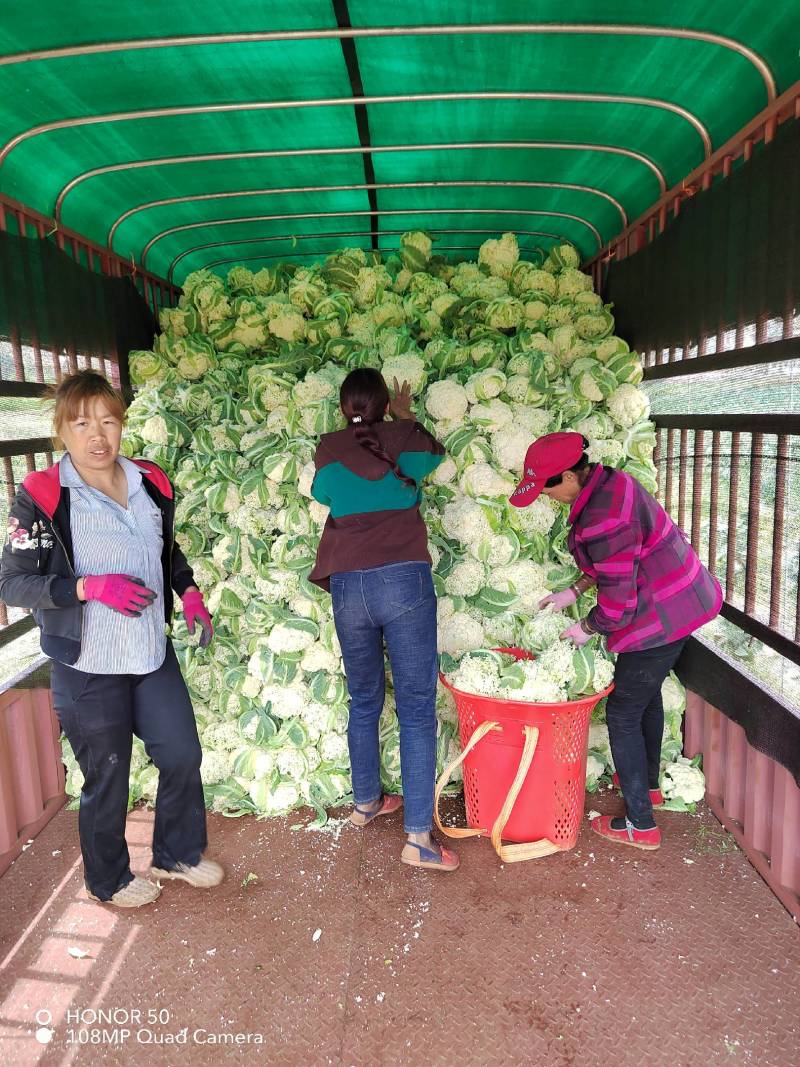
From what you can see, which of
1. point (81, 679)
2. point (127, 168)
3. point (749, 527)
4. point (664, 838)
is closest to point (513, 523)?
point (749, 527)

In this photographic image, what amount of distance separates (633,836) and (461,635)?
3.83ft

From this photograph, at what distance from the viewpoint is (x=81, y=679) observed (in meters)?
2.46

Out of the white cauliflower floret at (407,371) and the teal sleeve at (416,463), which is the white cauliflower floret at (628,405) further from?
the teal sleeve at (416,463)

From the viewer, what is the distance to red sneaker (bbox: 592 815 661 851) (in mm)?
3016

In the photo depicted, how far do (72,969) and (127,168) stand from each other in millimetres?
3322

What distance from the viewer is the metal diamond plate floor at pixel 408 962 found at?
2.14 meters

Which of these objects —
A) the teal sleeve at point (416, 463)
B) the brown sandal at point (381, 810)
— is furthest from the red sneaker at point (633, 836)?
the teal sleeve at point (416, 463)

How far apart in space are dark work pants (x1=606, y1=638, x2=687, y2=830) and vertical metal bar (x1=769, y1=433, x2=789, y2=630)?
15.3 inches

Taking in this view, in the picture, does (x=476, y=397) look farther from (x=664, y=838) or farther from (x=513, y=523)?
(x=664, y=838)

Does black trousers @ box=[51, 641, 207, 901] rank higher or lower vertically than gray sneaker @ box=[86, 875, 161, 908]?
higher

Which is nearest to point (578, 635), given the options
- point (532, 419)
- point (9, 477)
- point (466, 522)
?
point (466, 522)

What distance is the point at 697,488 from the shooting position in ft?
10.7

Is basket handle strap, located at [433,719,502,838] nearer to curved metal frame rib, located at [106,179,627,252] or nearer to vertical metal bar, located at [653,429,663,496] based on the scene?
vertical metal bar, located at [653,429,663,496]
